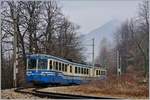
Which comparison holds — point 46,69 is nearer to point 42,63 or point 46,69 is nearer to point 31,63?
point 42,63

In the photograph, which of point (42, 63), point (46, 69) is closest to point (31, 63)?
point (42, 63)

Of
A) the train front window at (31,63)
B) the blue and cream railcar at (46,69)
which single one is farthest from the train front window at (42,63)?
the train front window at (31,63)

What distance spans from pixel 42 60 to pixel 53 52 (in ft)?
62.8

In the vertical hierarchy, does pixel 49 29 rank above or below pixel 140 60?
above

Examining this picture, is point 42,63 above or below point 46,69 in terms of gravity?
above

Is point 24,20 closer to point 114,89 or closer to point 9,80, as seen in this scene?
point 9,80

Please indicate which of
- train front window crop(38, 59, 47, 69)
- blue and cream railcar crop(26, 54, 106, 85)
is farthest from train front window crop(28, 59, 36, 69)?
train front window crop(38, 59, 47, 69)

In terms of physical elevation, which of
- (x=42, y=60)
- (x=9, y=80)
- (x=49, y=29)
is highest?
(x=49, y=29)

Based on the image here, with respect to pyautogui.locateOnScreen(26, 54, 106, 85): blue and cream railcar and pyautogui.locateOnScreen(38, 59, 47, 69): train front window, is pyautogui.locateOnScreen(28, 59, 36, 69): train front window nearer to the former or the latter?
pyautogui.locateOnScreen(26, 54, 106, 85): blue and cream railcar

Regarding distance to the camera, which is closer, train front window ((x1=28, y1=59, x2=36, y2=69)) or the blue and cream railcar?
the blue and cream railcar

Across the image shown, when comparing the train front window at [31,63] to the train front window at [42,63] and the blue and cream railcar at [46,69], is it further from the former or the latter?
the train front window at [42,63]

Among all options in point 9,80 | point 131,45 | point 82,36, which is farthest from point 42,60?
point 131,45

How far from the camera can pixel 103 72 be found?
4806 cm

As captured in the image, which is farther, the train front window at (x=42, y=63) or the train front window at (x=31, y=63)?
the train front window at (x=31, y=63)
